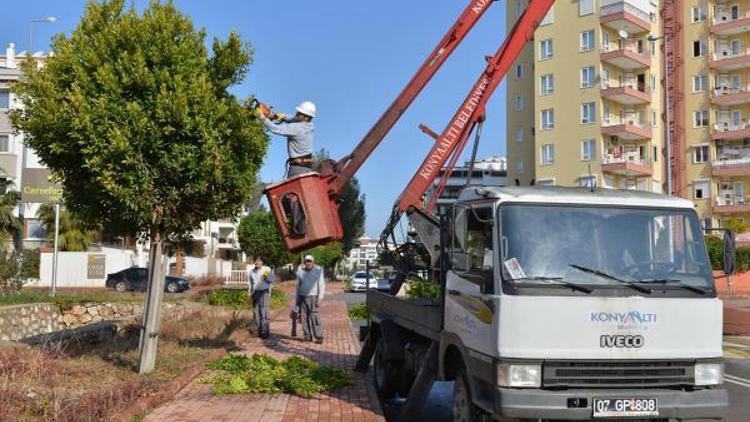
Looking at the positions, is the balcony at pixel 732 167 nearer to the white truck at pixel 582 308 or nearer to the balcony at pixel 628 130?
the balcony at pixel 628 130

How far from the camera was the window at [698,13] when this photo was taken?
59.3 meters

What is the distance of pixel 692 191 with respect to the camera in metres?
58.6

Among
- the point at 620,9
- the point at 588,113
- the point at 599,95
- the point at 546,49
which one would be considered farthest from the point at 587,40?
the point at 588,113

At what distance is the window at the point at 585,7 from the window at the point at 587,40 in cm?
147

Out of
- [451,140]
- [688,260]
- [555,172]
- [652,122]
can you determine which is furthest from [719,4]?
[688,260]

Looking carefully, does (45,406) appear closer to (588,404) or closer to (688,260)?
(588,404)

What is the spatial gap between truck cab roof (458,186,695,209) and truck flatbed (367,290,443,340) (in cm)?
137

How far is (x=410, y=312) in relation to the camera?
8570mm

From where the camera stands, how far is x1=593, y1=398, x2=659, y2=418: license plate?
5.80 m

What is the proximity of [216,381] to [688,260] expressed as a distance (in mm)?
5857

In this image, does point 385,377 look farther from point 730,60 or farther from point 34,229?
point 730,60

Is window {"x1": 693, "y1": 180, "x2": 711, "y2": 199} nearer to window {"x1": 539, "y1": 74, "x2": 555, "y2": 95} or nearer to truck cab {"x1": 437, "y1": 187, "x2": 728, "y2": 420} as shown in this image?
window {"x1": 539, "y1": 74, "x2": 555, "y2": 95}

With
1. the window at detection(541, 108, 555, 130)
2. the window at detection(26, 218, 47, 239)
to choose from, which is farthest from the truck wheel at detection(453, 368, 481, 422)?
the window at detection(541, 108, 555, 130)

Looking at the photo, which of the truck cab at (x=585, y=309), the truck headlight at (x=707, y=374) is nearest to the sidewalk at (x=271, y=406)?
the truck cab at (x=585, y=309)
